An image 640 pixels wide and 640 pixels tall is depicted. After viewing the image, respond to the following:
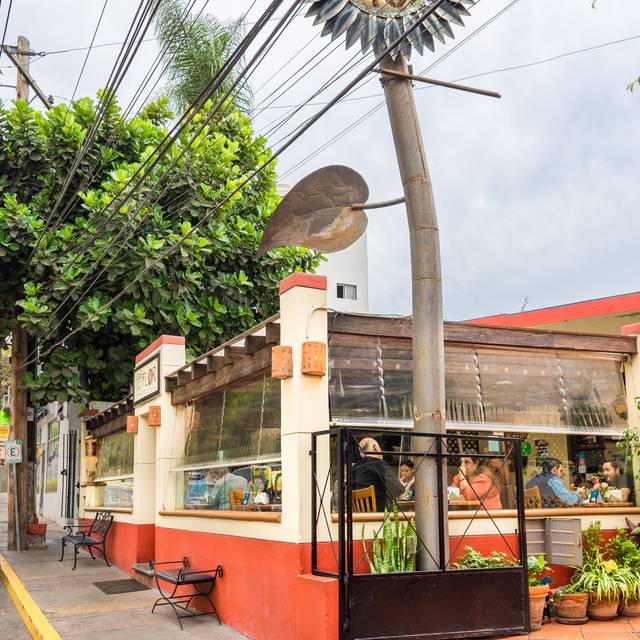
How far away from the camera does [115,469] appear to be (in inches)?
644

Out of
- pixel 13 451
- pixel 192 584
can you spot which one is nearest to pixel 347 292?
pixel 13 451

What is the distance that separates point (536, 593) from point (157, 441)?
22.2ft

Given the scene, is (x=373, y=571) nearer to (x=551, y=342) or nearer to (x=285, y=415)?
(x=285, y=415)

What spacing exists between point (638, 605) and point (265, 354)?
479 cm

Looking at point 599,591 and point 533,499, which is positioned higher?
point 533,499

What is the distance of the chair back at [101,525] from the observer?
1557cm

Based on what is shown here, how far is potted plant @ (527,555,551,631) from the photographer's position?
7.93 metres

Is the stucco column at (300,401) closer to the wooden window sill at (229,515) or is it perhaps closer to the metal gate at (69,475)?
the wooden window sill at (229,515)

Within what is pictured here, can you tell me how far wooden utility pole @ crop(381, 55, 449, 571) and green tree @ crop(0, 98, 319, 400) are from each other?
7464 mm

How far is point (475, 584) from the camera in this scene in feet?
24.6

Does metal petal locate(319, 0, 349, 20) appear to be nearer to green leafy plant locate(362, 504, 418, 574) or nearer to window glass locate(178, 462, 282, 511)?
window glass locate(178, 462, 282, 511)

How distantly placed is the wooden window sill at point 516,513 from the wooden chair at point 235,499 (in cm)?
217

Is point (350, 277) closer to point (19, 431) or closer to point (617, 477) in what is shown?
point (19, 431)

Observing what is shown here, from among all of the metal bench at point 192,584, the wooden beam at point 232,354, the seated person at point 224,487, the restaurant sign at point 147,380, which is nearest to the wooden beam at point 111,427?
the restaurant sign at point 147,380
